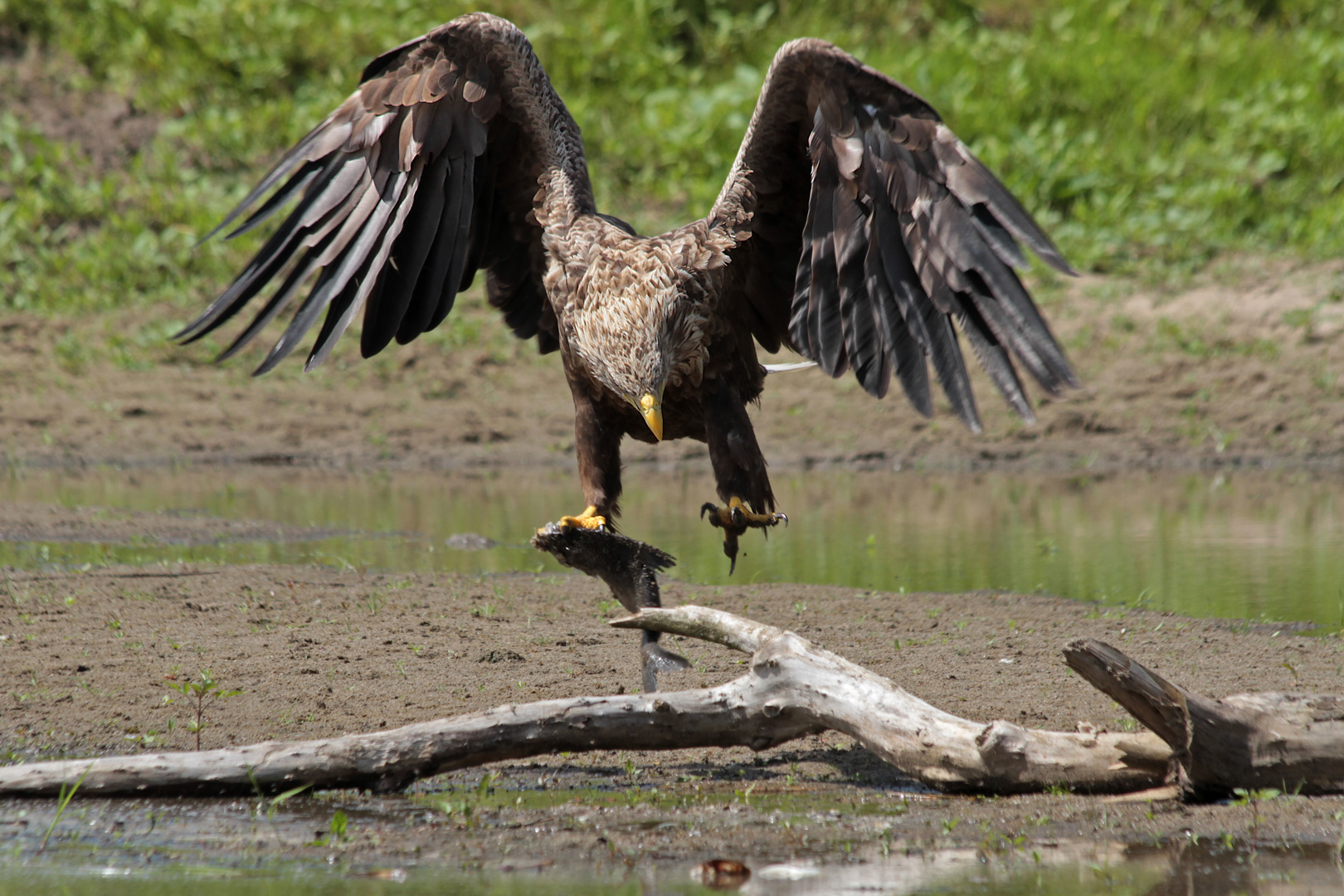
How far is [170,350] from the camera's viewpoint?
10984 millimetres

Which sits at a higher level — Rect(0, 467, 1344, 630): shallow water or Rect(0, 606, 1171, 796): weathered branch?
Rect(0, 467, 1344, 630): shallow water

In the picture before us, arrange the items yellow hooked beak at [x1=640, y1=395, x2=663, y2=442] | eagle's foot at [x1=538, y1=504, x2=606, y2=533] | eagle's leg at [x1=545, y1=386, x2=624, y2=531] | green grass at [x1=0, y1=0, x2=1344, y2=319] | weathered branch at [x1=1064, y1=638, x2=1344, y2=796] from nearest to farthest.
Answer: weathered branch at [x1=1064, y1=638, x2=1344, y2=796]
eagle's foot at [x1=538, y1=504, x2=606, y2=533]
yellow hooked beak at [x1=640, y1=395, x2=663, y2=442]
eagle's leg at [x1=545, y1=386, x2=624, y2=531]
green grass at [x1=0, y1=0, x2=1344, y2=319]

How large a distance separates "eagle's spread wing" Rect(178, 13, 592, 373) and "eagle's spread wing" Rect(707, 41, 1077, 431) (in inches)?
33.6

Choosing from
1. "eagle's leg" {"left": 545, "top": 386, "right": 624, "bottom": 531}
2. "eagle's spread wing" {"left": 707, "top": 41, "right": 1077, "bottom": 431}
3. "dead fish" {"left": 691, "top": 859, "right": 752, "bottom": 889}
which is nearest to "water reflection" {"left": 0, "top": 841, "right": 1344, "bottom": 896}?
"dead fish" {"left": 691, "top": 859, "right": 752, "bottom": 889}

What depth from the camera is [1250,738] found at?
123 inches

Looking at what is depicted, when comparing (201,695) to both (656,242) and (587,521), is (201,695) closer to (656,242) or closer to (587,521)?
(587,521)

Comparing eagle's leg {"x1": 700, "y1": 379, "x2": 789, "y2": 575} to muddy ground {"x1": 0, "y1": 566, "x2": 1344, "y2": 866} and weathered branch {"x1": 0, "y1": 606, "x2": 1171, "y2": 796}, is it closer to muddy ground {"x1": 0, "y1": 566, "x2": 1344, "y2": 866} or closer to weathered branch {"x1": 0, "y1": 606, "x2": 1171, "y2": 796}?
muddy ground {"x1": 0, "y1": 566, "x2": 1344, "y2": 866}

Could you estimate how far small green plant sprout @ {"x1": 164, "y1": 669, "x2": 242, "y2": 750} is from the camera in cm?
361

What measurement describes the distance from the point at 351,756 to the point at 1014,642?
2.68m

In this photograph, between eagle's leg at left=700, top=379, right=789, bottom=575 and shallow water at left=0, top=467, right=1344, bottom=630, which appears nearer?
eagle's leg at left=700, top=379, right=789, bottom=575

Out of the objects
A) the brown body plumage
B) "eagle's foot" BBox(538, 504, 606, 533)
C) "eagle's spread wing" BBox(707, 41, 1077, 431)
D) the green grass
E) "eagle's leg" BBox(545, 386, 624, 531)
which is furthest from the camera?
the green grass

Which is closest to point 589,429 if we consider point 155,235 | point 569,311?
point 569,311

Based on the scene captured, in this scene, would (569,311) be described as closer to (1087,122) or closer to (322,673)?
(322,673)

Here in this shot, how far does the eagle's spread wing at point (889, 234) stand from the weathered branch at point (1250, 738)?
959 millimetres
